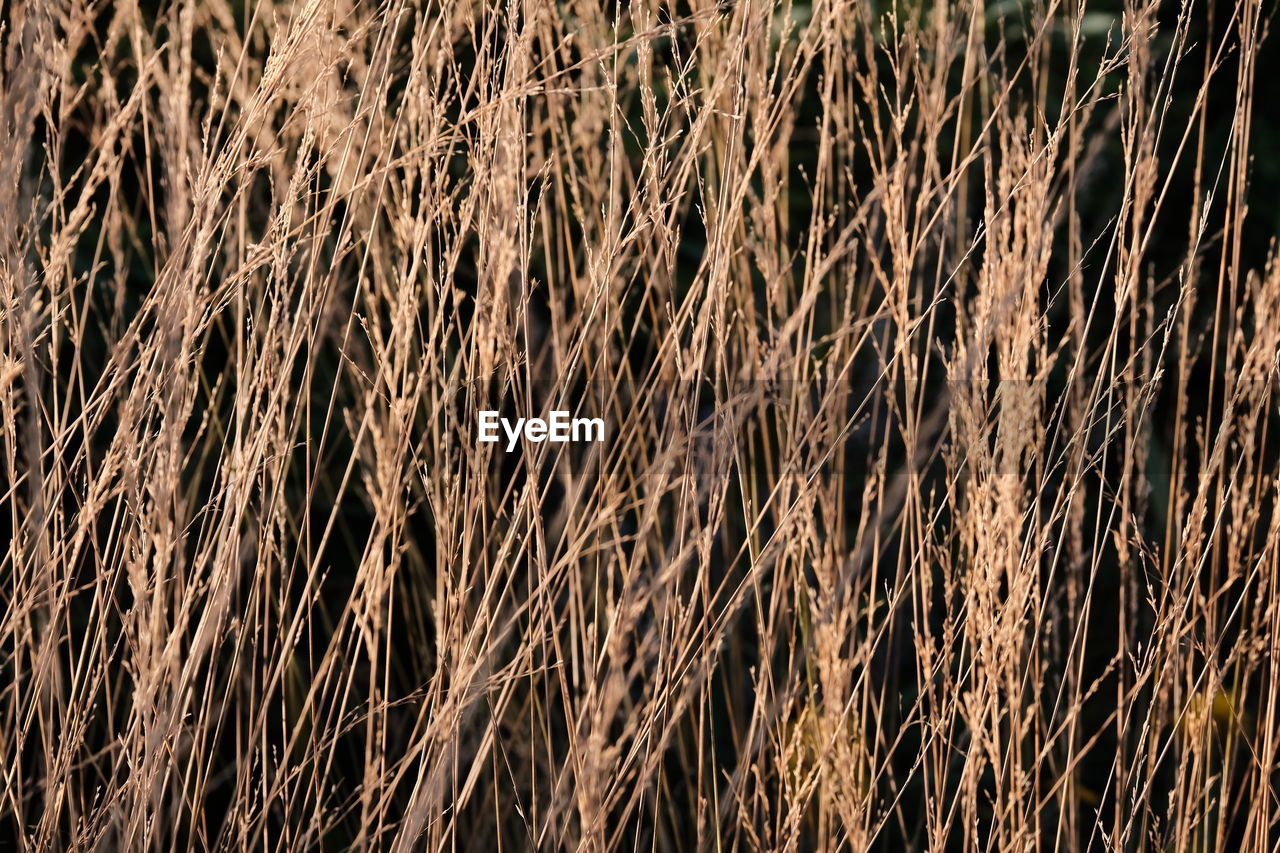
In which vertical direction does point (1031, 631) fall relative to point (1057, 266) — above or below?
below

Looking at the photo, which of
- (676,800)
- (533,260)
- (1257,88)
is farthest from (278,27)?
(1257,88)

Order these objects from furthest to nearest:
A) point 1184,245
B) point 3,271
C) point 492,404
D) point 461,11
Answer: point 1184,245
point 492,404
point 461,11
point 3,271

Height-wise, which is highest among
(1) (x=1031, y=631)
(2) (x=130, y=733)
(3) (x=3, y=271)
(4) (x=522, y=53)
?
(4) (x=522, y=53)

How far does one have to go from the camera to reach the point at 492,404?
136 cm

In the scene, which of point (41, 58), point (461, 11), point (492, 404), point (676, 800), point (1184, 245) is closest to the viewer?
point (41, 58)

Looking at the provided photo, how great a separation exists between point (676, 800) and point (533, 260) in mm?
837

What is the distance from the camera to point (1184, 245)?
81.2 inches

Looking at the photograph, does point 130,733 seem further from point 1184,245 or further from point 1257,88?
point 1257,88

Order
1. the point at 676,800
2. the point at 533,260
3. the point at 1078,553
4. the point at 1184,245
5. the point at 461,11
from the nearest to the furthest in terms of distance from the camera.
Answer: the point at 461,11
the point at 1078,553
the point at 676,800
the point at 533,260
the point at 1184,245

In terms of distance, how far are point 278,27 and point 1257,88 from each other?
1.86m

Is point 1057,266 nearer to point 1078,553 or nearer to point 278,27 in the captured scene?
point 1078,553

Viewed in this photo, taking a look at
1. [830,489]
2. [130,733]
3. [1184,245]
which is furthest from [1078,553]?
[1184,245]

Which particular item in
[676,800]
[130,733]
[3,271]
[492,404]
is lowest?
[676,800]

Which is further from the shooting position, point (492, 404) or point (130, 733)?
point (492, 404)
